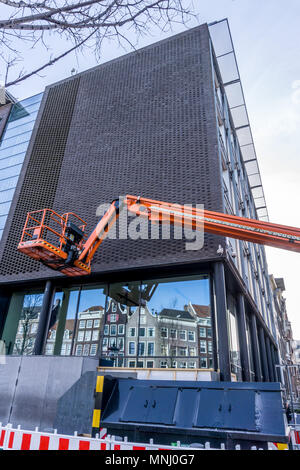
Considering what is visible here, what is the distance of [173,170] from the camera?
14.6m

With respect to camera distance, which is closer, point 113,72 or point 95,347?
point 95,347

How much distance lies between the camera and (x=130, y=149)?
643 inches

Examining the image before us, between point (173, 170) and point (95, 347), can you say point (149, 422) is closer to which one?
point (95, 347)

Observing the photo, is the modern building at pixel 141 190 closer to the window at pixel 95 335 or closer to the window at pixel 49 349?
the window at pixel 95 335

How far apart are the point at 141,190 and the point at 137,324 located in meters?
6.27

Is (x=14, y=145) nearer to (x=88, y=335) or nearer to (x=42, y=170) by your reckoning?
(x=42, y=170)

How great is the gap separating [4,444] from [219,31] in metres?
21.9

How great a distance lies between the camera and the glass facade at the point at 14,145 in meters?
19.5

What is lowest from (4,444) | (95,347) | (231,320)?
(4,444)

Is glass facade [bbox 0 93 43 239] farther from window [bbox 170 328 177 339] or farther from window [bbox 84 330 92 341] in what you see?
window [bbox 170 328 177 339]

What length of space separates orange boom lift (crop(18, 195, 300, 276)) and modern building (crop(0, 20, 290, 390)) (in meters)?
2.20
